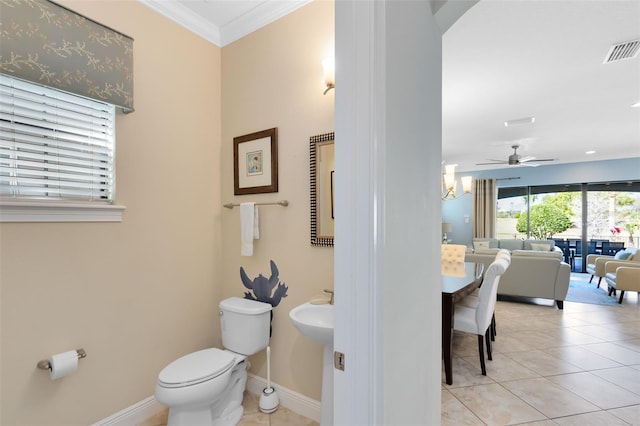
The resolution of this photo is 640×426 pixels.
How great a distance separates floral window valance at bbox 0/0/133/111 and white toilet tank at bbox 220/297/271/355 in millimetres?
1406

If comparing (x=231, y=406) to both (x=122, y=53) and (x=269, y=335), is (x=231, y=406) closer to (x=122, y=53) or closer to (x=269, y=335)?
(x=269, y=335)

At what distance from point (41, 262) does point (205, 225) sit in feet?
3.11

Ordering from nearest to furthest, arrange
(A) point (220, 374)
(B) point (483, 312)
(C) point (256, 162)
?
(A) point (220, 374) < (C) point (256, 162) < (B) point (483, 312)

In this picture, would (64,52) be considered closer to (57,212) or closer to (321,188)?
(57,212)

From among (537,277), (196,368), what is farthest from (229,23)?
(537,277)

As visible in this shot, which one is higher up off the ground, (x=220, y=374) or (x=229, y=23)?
(x=229, y=23)

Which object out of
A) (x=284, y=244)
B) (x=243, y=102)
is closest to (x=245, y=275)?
(x=284, y=244)

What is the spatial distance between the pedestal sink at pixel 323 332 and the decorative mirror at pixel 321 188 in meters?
0.40

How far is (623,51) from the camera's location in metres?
2.34

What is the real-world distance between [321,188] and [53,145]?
4.75ft

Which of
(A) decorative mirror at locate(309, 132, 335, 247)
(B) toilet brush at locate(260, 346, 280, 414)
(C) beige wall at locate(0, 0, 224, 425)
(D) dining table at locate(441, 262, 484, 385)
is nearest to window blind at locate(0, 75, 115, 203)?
(C) beige wall at locate(0, 0, 224, 425)

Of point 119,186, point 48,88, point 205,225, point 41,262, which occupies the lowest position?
point 41,262

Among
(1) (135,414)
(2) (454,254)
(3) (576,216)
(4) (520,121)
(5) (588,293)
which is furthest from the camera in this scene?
(3) (576,216)

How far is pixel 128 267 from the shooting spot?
6.10ft
